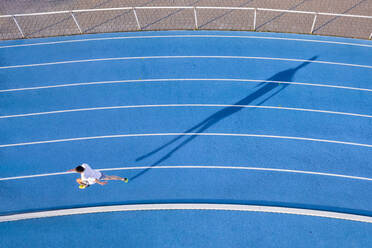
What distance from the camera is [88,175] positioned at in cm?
675

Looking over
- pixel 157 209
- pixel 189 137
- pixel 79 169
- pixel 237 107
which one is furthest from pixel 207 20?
pixel 79 169

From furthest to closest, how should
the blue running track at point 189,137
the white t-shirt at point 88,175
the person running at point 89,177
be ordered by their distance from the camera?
the blue running track at point 189,137 → the white t-shirt at point 88,175 → the person running at point 89,177

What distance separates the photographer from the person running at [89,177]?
21.4ft

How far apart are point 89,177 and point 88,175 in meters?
0.08

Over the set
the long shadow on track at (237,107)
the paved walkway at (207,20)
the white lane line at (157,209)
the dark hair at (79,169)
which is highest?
the paved walkway at (207,20)

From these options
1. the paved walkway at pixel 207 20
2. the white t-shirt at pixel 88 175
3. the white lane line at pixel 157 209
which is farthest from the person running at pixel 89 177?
the paved walkway at pixel 207 20

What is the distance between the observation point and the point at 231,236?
22.1ft

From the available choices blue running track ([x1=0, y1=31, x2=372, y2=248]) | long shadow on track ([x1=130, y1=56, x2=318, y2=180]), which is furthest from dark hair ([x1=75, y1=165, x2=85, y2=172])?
long shadow on track ([x1=130, y1=56, x2=318, y2=180])

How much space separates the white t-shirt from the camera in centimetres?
665

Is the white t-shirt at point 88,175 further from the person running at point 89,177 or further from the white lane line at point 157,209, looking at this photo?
the white lane line at point 157,209

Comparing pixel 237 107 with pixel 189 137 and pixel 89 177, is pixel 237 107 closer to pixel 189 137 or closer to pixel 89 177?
pixel 189 137

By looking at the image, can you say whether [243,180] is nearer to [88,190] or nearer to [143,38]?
[88,190]

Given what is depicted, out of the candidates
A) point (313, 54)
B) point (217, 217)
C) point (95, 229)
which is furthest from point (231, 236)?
point (313, 54)

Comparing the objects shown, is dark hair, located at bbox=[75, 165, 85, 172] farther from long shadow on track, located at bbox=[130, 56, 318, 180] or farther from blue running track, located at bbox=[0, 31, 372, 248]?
long shadow on track, located at bbox=[130, 56, 318, 180]
